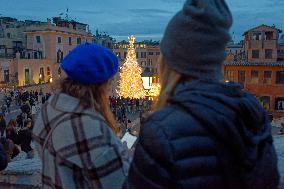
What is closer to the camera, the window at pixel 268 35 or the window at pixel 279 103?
the window at pixel 279 103

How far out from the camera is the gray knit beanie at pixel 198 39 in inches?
54.7

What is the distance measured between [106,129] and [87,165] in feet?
0.63

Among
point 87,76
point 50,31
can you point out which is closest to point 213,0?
point 87,76

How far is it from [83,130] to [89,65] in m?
0.33

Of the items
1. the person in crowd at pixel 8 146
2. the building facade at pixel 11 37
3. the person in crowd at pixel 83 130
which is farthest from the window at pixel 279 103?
the person in crowd at pixel 83 130

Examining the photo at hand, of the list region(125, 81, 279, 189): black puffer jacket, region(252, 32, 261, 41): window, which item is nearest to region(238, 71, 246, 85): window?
region(252, 32, 261, 41): window

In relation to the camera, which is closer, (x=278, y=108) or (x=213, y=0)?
(x=213, y=0)

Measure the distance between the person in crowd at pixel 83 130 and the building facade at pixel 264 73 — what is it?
27.8 m

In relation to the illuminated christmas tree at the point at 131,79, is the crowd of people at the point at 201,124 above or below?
above

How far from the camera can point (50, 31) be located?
4659 cm

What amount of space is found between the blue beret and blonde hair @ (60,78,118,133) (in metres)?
→ 0.03

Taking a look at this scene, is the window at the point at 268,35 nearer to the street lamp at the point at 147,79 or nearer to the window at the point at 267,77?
the window at the point at 267,77

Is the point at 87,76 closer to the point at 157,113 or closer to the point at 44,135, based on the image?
the point at 44,135

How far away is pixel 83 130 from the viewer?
6.26 feet
